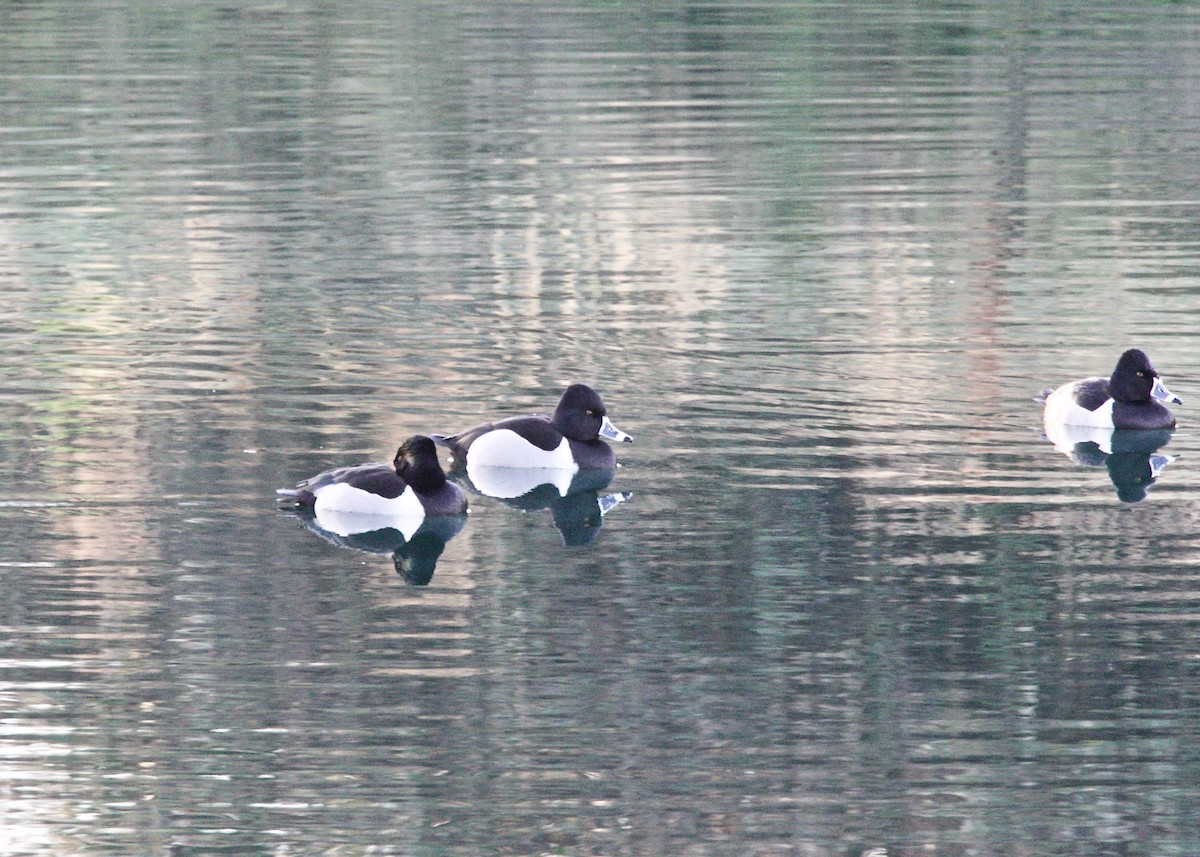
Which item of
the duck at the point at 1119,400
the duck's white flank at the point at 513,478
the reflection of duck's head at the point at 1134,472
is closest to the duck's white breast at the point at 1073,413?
the duck at the point at 1119,400

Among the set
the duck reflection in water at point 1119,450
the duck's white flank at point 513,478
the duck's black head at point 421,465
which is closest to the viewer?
the duck's black head at point 421,465

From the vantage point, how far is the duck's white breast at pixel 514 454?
57.7 ft

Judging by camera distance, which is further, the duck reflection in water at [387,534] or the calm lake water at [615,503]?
the duck reflection in water at [387,534]

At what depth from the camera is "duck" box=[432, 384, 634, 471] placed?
17578 mm

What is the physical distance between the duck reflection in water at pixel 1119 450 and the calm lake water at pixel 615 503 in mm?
A: 78

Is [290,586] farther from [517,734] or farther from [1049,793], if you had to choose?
[1049,793]

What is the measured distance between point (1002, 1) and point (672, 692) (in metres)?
50.5

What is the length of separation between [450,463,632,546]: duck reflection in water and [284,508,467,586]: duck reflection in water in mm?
723

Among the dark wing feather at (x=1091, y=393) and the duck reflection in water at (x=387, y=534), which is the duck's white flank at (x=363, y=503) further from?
the dark wing feather at (x=1091, y=393)

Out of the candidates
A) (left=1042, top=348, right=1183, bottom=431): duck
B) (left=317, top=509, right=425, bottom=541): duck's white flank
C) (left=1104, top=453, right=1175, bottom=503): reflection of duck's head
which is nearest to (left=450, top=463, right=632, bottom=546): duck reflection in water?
(left=317, top=509, right=425, bottom=541): duck's white flank

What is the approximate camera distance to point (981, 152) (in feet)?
118

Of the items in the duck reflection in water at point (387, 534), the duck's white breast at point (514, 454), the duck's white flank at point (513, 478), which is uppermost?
the duck's white breast at point (514, 454)

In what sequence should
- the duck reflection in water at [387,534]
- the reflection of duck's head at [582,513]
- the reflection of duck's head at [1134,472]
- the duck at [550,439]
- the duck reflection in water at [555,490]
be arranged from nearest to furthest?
the duck reflection in water at [387,534]
the reflection of duck's head at [582,513]
the duck reflection in water at [555,490]
the reflection of duck's head at [1134,472]
the duck at [550,439]

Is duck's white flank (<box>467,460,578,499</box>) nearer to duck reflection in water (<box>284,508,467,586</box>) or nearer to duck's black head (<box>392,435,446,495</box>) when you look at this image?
duck reflection in water (<box>284,508,467,586</box>)
